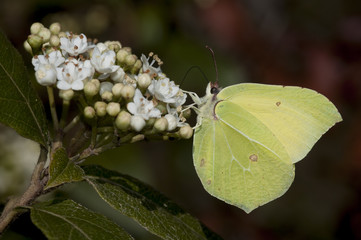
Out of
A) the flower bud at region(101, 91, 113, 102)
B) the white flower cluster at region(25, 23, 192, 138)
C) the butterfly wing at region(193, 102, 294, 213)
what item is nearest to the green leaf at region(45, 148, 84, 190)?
the white flower cluster at region(25, 23, 192, 138)

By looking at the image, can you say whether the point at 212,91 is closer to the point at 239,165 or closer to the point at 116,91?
the point at 239,165

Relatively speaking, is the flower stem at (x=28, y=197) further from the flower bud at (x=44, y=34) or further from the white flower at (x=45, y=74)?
the flower bud at (x=44, y=34)

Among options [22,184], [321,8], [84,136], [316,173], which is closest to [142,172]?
[22,184]

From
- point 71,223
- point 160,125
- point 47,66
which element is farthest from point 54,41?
point 71,223

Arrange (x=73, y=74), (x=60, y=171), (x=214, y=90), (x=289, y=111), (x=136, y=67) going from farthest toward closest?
(x=214, y=90)
(x=289, y=111)
(x=136, y=67)
(x=73, y=74)
(x=60, y=171)

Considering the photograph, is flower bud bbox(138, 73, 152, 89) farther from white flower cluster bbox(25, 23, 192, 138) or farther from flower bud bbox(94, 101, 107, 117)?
flower bud bbox(94, 101, 107, 117)

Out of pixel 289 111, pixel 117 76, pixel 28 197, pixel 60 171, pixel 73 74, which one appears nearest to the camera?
pixel 60 171
